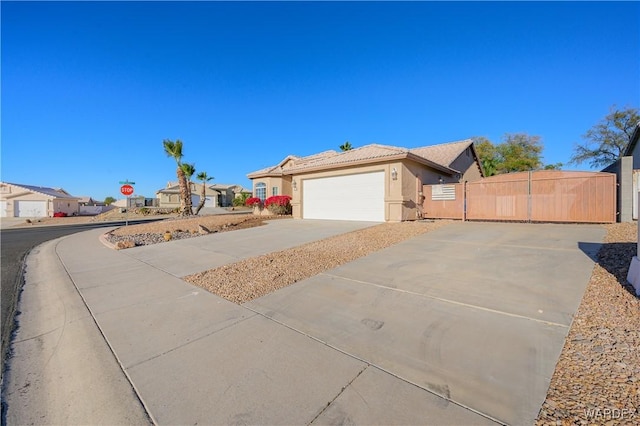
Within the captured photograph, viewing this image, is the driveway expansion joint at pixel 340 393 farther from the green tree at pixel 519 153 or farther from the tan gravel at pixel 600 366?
the green tree at pixel 519 153

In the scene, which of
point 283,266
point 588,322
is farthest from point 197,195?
point 588,322

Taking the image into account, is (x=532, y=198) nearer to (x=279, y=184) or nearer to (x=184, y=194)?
(x=279, y=184)

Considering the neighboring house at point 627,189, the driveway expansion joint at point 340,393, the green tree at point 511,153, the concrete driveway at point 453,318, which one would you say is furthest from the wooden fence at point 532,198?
the green tree at point 511,153

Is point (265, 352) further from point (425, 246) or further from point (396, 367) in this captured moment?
point (425, 246)

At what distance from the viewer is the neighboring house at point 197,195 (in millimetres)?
48531

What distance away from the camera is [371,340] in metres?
3.10

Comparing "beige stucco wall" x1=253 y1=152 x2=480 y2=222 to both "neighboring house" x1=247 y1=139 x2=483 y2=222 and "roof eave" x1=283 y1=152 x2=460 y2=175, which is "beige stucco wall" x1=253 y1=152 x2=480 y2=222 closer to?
"neighboring house" x1=247 y1=139 x2=483 y2=222

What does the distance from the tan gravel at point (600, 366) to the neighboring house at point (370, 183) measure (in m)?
8.80

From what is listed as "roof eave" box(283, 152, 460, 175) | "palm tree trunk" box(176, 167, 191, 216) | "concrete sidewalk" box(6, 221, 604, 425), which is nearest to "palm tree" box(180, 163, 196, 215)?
"palm tree trunk" box(176, 167, 191, 216)

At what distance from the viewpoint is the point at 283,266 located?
6.17m

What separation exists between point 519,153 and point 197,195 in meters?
50.7

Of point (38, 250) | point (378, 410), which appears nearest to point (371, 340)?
point (378, 410)

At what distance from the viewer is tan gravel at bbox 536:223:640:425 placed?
1976 mm

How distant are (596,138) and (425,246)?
34847mm
